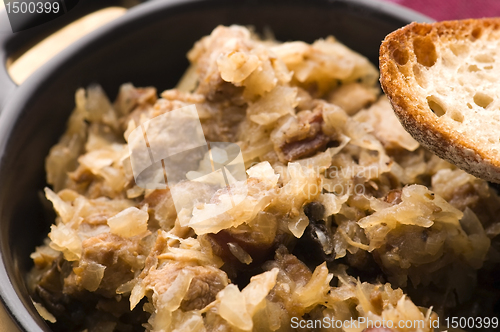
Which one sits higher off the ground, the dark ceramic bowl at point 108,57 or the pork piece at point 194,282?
the dark ceramic bowl at point 108,57

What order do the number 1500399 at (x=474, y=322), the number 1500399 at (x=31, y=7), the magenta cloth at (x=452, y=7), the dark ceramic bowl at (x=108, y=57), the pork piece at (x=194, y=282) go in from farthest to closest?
the magenta cloth at (x=452, y=7) → the number 1500399 at (x=31, y=7) → the dark ceramic bowl at (x=108, y=57) → the number 1500399 at (x=474, y=322) → the pork piece at (x=194, y=282)

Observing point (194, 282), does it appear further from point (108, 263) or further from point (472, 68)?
point (472, 68)

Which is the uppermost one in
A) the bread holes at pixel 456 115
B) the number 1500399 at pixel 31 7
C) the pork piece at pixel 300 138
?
the number 1500399 at pixel 31 7

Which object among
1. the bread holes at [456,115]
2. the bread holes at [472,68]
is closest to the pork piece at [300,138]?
the bread holes at [456,115]

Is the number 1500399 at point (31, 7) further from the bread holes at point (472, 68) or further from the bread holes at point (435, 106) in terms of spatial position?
the bread holes at point (472, 68)

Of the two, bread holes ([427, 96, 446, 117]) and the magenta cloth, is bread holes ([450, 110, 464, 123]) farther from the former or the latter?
the magenta cloth

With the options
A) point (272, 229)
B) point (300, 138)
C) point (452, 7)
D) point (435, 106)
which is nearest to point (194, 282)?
point (272, 229)

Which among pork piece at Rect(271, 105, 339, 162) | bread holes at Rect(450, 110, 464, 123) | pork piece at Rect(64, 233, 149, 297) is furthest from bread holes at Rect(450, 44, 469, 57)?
pork piece at Rect(64, 233, 149, 297)
